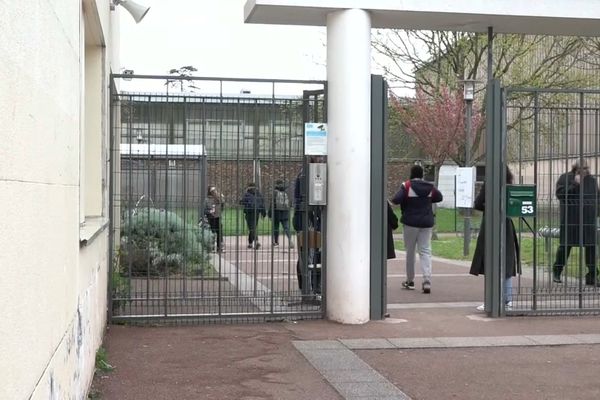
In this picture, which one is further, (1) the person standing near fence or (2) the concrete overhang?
(1) the person standing near fence

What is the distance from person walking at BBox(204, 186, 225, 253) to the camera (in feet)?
28.1

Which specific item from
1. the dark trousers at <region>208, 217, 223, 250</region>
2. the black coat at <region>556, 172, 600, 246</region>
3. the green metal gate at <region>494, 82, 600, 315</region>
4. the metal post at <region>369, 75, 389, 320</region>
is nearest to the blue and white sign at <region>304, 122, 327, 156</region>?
the metal post at <region>369, 75, 389, 320</region>

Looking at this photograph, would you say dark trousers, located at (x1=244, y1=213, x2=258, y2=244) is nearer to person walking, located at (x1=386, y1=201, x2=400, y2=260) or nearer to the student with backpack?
the student with backpack

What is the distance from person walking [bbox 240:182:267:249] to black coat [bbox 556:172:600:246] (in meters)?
3.74

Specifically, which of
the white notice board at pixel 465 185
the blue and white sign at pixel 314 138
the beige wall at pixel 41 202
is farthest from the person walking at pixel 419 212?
the beige wall at pixel 41 202

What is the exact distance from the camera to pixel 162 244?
896 centimetres

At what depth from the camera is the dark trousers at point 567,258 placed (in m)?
9.50

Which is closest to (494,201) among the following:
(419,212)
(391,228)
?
(391,228)

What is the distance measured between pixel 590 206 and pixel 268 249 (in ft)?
13.5

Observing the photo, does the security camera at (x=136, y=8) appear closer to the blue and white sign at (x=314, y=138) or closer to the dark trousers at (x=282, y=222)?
the blue and white sign at (x=314, y=138)

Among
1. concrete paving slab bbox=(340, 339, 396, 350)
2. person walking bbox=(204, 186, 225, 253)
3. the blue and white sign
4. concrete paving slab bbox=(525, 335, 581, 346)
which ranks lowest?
concrete paving slab bbox=(525, 335, 581, 346)

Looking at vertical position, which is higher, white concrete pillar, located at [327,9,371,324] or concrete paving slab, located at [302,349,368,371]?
white concrete pillar, located at [327,9,371,324]

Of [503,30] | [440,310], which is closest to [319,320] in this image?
[440,310]

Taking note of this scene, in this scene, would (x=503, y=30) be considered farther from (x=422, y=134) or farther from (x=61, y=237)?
(x=422, y=134)
